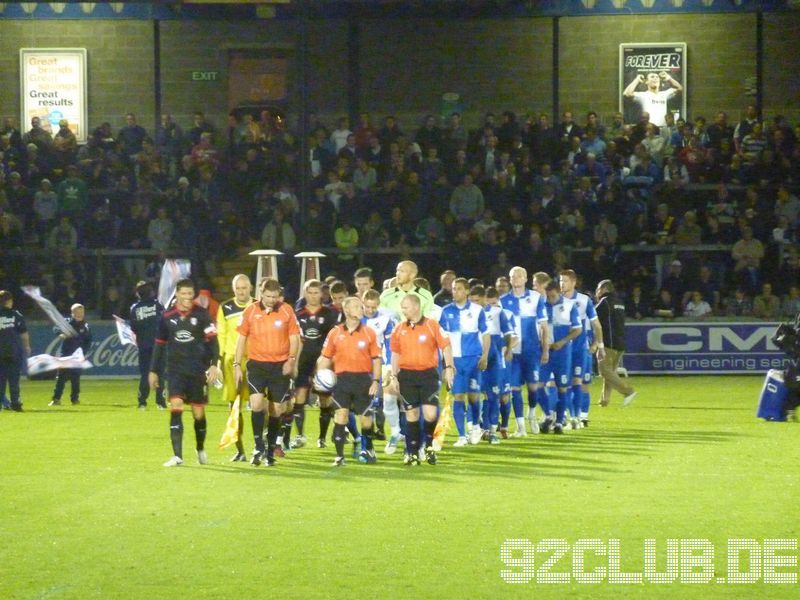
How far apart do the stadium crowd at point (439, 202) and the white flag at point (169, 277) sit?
1.25 m

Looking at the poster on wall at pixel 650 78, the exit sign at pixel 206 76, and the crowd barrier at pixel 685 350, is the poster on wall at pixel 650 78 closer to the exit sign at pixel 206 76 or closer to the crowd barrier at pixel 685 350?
the crowd barrier at pixel 685 350

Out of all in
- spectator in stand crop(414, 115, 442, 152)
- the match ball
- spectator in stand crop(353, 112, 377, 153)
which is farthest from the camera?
spectator in stand crop(414, 115, 442, 152)

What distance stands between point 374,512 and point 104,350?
16575mm

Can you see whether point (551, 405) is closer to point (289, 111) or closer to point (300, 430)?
point (300, 430)

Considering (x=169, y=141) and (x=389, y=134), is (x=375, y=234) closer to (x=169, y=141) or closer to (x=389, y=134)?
(x=389, y=134)

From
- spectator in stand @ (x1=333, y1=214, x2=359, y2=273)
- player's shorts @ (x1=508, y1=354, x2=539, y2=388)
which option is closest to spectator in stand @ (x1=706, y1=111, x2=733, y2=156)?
spectator in stand @ (x1=333, y1=214, x2=359, y2=273)

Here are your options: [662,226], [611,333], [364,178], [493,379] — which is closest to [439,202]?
[364,178]

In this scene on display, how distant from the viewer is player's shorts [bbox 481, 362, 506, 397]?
17062mm

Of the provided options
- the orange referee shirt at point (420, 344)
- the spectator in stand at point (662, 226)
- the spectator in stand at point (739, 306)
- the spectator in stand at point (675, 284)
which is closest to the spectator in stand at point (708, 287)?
the spectator in stand at point (675, 284)

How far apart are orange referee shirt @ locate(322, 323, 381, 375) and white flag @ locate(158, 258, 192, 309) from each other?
393 inches

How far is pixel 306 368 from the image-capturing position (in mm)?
16312

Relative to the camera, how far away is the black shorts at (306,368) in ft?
53.3

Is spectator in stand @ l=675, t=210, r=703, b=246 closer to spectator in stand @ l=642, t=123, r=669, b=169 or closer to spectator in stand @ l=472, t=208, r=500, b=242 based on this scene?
spectator in stand @ l=642, t=123, r=669, b=169

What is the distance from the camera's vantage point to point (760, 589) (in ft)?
29.8
